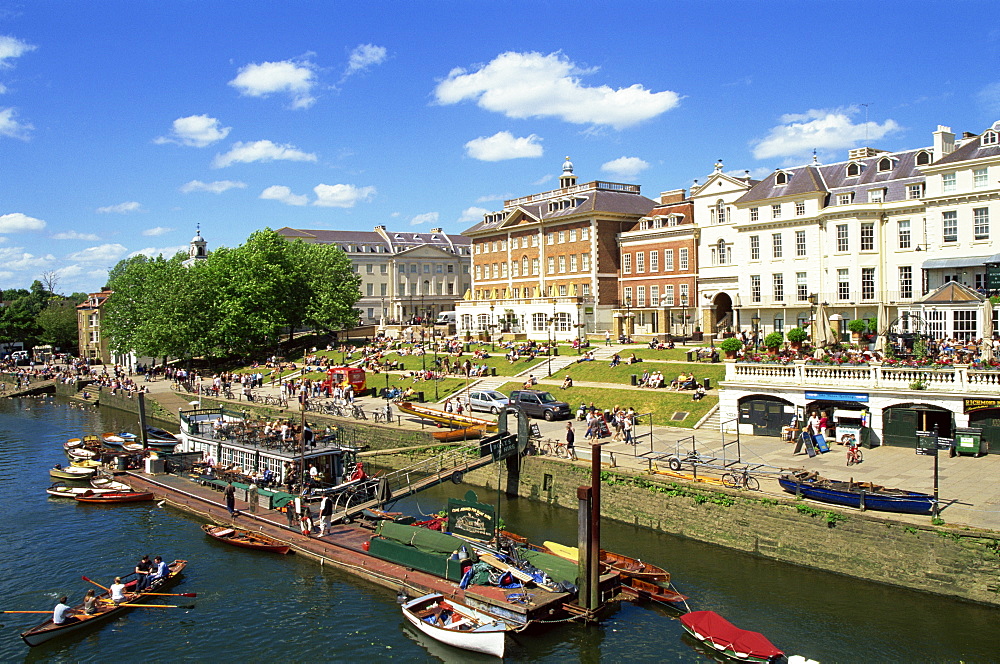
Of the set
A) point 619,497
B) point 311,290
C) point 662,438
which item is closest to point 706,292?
point 662,438

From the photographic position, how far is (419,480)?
3300 centimetres

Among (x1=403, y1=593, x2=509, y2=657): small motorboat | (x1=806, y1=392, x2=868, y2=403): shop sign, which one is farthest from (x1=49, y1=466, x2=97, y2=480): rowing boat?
(x1=806, y1=392, x2=868, y2=403): shop sign

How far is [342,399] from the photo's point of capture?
185 feet

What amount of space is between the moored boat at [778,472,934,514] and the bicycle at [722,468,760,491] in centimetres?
99

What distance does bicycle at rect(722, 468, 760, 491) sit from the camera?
28.0 meters

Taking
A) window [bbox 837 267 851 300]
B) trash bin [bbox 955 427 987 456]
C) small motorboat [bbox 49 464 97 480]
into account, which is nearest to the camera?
trash bin [bbox 955 427 987 456]

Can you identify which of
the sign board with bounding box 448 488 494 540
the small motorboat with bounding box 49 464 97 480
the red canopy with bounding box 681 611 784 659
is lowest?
the red canopy with bounding box 681 611 784 659

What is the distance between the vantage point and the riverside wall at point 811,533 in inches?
878

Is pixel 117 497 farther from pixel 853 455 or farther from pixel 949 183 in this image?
pixel 949 183

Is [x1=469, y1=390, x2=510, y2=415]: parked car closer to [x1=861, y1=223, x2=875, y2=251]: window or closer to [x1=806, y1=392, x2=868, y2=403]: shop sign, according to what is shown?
[x1=806, y1=392, x2=868, y2=403]: shop sign

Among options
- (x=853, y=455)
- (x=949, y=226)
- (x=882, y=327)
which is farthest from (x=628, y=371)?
(x=853, y=455)

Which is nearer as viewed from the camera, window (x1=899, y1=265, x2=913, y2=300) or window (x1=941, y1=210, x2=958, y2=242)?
window (x1=941, y1=210, x2=958, y2=242)

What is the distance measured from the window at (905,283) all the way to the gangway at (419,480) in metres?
31.1

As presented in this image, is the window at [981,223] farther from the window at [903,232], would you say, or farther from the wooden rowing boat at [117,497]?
the wooden rowing boat at [117,497]
